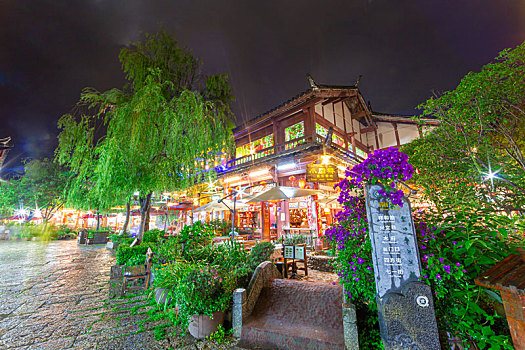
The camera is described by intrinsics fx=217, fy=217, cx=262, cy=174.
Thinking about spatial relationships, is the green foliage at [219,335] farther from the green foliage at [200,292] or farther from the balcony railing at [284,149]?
the balcony railing at [284,149]

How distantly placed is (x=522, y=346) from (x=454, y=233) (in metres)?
1.22

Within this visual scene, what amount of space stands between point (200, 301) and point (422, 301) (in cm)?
344

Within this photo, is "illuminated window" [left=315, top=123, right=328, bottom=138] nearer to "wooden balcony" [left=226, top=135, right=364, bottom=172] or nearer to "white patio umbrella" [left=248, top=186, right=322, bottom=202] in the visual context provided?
"wooden balcony" [left=226, top=135, right=364, bottom=172]

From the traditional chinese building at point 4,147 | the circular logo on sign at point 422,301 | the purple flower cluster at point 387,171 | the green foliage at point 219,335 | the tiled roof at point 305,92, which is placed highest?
the traditional chinese building at point 4,147

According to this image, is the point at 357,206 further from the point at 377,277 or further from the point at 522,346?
the point at 522,346

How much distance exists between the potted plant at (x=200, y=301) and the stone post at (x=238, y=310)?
0.21 meters

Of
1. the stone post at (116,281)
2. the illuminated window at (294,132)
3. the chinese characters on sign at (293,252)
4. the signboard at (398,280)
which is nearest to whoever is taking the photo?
the signboard at (398,280)

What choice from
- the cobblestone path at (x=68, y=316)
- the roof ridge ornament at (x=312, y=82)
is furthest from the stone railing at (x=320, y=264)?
the roof ridge ornament at (x=312, y=82)

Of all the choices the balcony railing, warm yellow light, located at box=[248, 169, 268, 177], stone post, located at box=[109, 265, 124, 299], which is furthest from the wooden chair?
warm yellow light, located at box=[248, 169, 268, 177]

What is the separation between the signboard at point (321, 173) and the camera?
10754 mm

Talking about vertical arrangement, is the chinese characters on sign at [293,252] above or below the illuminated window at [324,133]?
below

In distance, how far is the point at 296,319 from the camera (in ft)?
13.3

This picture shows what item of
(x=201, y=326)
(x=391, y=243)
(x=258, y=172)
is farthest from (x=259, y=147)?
(x=391, y=243)

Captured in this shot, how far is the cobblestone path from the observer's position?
3.72m
